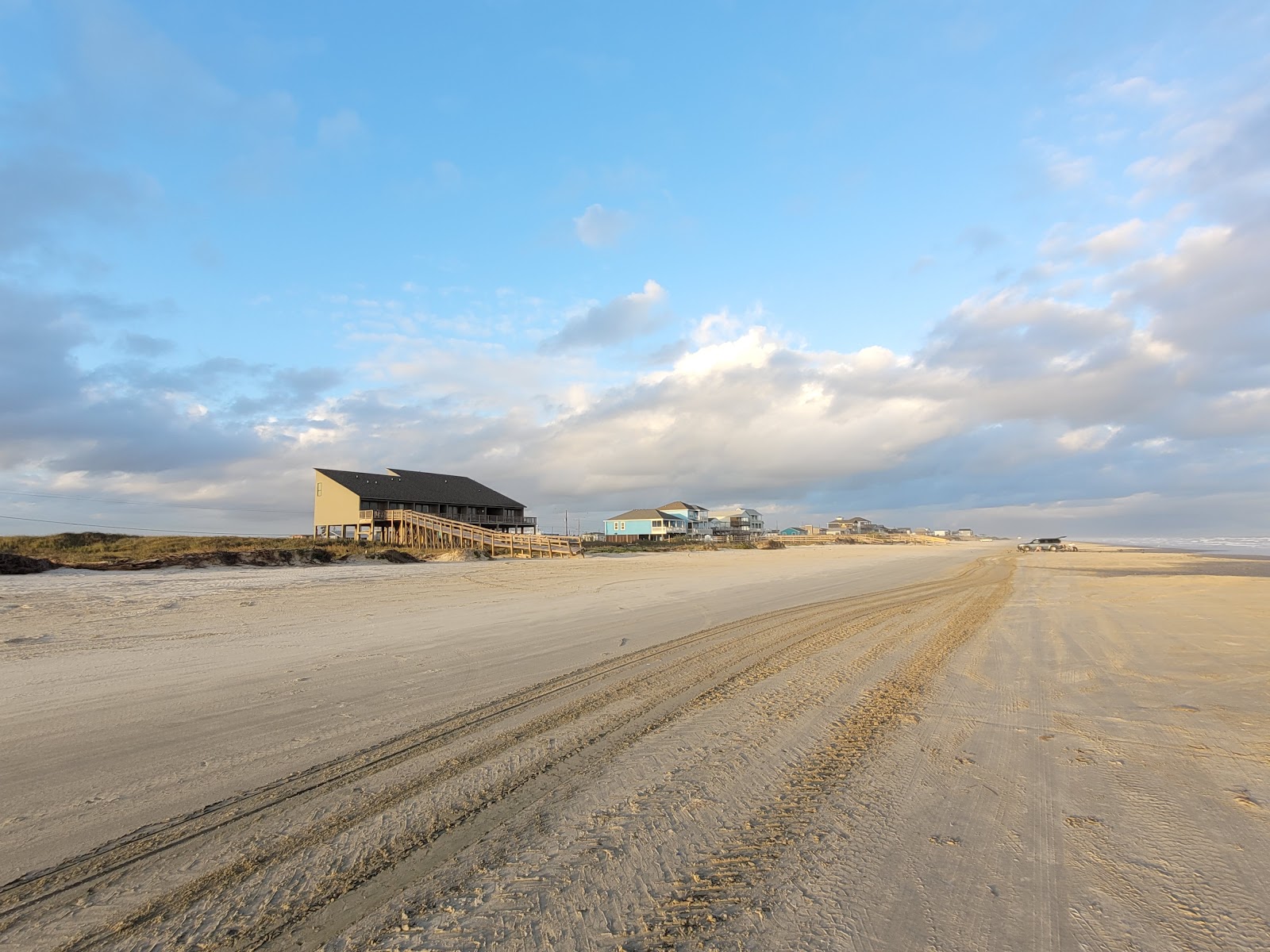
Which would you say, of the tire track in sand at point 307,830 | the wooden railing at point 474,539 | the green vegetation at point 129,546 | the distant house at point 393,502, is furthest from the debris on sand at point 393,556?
the tire track in sand at point 307,830

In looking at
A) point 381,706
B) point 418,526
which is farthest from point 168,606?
point 418,526

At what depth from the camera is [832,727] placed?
17.5 feet

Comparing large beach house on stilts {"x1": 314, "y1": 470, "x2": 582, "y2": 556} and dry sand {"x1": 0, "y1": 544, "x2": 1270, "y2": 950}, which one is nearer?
dry sand {"x1": 0, "y1": 544, "x2": 1270, "y2": 950}

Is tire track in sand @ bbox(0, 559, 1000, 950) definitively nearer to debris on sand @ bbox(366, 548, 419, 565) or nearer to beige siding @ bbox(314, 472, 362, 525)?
debris on sand @ bbox(366, 548, 419, 565)

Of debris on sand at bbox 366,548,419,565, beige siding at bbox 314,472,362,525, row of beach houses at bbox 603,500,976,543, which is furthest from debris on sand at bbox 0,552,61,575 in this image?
row of beach houses at bbox 603,500,976,543

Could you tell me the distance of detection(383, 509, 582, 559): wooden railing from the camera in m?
41.2

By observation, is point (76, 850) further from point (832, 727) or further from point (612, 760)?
point (832, 727)

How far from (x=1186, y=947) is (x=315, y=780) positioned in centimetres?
467

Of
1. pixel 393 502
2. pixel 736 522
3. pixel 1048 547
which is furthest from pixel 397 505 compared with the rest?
pixel 736 522

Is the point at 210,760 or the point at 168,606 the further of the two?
the point at 168,606

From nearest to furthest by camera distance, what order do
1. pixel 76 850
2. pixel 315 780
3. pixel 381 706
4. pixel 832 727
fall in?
pixel 76 850, pixel 315 780, pixel 832 727, pixel 381 706

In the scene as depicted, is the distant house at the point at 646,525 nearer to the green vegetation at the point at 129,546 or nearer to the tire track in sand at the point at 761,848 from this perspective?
the green vegetation at the point at 129,546

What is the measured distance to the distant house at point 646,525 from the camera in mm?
100988

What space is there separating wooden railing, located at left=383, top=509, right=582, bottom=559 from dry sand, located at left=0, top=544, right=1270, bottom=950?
3157 cm
